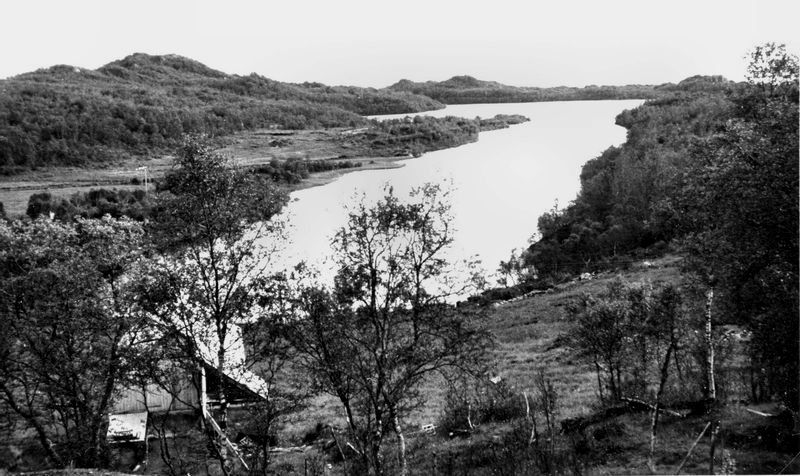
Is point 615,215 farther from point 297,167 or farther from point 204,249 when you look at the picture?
point 204,249

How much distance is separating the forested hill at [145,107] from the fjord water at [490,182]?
2.53m

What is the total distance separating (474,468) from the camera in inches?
266

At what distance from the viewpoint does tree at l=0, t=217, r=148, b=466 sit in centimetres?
796

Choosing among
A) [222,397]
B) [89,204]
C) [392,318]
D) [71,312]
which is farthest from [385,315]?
[89,204]

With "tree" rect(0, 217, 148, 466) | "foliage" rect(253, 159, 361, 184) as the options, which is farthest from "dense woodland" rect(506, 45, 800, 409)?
"foliage" rect(253, 159, 361, 184)

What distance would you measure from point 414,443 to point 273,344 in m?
2.90

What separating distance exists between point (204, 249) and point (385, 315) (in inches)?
89.0

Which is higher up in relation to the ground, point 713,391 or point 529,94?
point 529,94

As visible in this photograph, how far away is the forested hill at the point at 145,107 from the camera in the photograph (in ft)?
51.8

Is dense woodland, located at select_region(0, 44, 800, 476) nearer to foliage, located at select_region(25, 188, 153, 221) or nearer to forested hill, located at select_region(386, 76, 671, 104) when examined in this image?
foliage, located at select_region(25, 188, 153, 221)

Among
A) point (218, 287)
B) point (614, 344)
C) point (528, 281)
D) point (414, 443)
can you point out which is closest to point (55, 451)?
point (218, 287)

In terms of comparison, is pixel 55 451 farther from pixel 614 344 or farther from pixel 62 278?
pixel 614 344

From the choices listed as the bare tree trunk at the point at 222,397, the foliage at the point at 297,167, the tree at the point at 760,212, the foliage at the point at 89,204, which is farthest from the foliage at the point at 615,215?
the bare tree trunk at the point at 222,397

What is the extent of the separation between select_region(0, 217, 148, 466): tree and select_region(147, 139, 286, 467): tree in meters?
1.05
